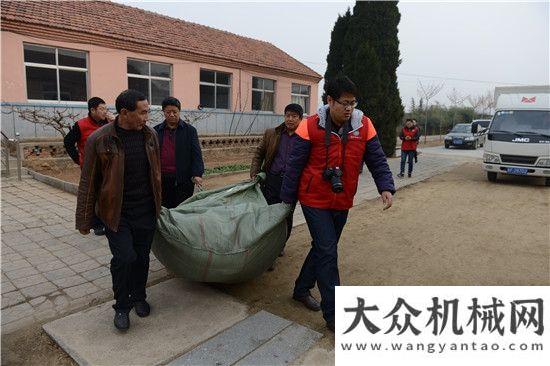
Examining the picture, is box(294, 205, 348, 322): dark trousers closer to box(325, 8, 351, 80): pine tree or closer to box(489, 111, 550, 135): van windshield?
box(489, 111, 550, 135): van windshield

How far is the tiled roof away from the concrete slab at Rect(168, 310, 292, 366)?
11.1m

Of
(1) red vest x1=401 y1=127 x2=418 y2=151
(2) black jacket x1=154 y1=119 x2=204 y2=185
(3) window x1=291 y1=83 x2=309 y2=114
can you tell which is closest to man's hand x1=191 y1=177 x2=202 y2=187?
(2) black jacket x1=154 y1=119 x2=204 y2=185

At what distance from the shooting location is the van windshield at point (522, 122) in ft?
32.7

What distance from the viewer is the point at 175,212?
11.3 feet

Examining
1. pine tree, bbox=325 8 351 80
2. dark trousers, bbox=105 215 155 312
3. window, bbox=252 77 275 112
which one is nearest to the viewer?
dark trousers, bbox=105 215 155 312

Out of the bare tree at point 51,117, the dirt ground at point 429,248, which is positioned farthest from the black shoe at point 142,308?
the bare tree at point 51,117

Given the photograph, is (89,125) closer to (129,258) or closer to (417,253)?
(129,258)

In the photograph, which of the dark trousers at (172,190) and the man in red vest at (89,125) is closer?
the dark trousers at (172,190)

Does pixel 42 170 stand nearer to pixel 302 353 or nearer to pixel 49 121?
pixel 49 121

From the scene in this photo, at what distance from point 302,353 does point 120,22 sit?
45.7 feet

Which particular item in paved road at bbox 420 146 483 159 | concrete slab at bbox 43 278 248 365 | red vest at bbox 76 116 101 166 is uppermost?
red vest at bbox 76 116 101 166

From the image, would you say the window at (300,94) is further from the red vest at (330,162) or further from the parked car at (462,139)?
the red vest at (330,162)

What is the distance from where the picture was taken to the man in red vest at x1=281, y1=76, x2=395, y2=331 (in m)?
3.02

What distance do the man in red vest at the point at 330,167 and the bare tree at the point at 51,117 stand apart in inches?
360
